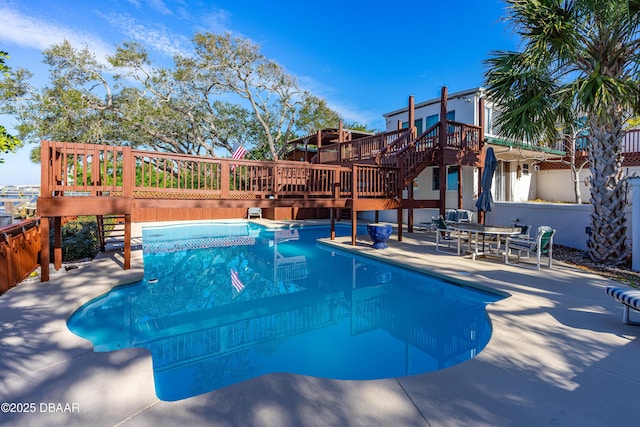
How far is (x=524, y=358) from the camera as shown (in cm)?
296

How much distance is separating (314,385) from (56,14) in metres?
21.3

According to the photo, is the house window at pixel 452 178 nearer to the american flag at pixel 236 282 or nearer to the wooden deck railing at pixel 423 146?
the wooden deck railing at pixel 423 146

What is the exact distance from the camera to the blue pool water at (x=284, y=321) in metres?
3.46

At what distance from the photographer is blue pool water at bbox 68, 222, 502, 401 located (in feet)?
11.4

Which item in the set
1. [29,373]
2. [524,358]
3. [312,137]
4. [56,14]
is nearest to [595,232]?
[524,358]

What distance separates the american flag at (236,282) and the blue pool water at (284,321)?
0.07ft

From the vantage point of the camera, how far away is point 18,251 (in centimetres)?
547

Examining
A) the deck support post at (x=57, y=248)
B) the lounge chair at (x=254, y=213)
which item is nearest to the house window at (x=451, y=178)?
the lounge chair at (x=254, y=213)

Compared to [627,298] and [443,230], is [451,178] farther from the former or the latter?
[627,298]

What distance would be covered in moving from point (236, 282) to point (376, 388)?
5.08 meters

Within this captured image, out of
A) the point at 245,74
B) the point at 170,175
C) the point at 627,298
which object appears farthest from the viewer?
the point at 245,74

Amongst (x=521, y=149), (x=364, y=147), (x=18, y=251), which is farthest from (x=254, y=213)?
(x=18, y=251)

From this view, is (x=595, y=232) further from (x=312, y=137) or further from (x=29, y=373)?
(x=312, y=137)

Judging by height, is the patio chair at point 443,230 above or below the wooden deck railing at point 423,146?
below
